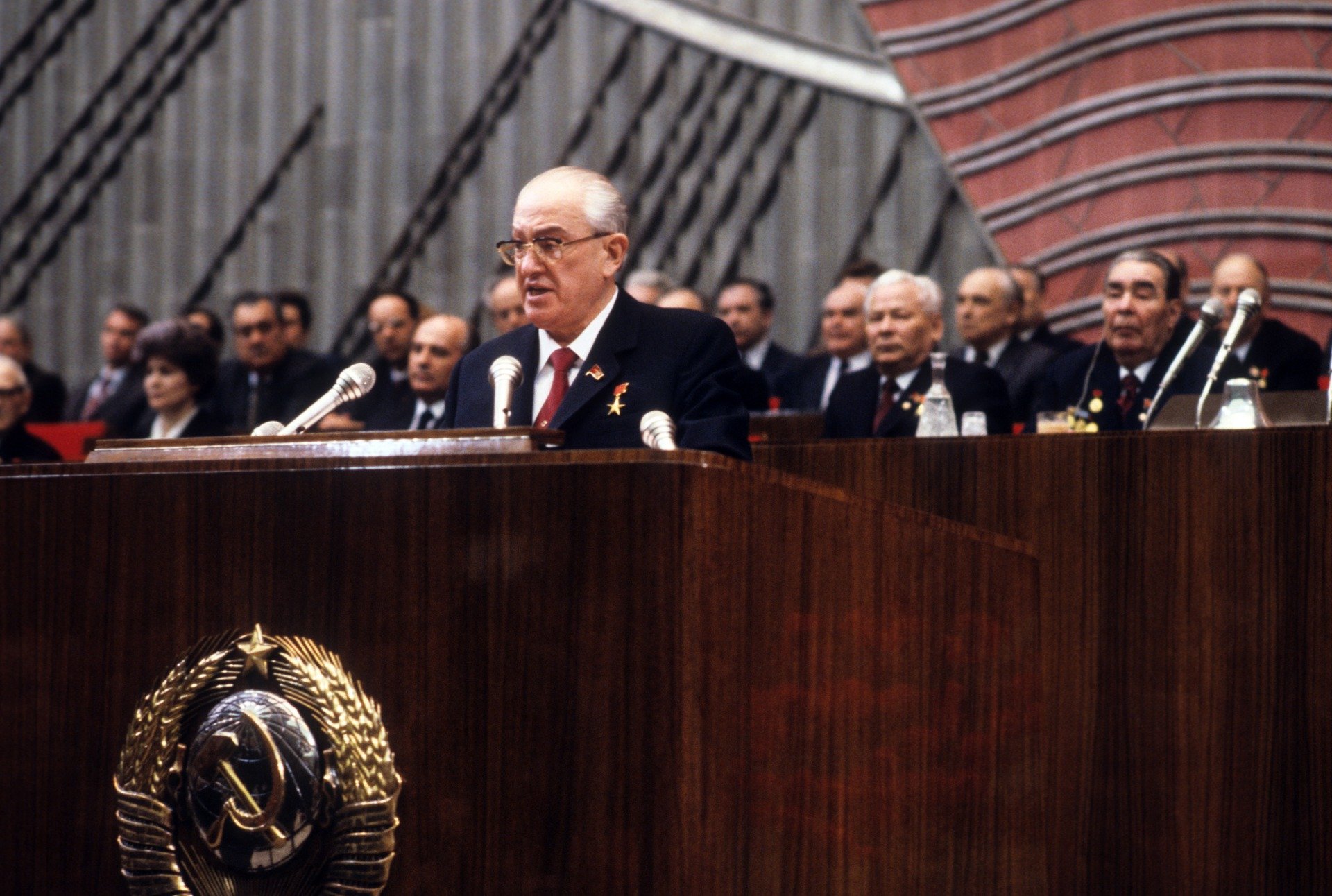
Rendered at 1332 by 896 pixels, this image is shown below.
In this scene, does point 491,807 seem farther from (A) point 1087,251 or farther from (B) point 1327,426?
(A) point 1087,251

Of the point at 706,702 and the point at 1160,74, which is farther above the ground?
the point at 1160,74

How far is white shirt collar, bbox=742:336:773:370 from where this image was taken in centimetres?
602

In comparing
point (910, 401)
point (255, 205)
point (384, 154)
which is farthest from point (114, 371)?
point (910, 401)

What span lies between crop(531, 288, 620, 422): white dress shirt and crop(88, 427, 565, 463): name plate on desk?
0.64 metres

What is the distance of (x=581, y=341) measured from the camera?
2521 mm

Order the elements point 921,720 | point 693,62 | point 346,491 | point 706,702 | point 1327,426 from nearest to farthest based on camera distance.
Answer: point 706,702 → point 346,491 → point 921,720 → point 1327,426 → point 693,62

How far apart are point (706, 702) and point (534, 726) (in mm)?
165

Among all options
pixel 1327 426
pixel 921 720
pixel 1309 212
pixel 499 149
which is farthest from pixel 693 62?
pixel 921 720

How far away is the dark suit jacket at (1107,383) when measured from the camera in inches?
164

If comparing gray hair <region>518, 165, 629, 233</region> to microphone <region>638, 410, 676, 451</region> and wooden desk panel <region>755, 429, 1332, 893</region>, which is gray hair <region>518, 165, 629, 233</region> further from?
wooden desk panel <region>755, 429, 1332, 893</region>

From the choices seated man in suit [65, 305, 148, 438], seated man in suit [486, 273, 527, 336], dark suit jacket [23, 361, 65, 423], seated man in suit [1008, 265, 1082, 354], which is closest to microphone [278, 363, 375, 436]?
seated man in suit [486, 273, 527, 336]

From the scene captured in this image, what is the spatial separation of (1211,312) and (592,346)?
63.7 inches

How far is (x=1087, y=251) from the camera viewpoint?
602 cm

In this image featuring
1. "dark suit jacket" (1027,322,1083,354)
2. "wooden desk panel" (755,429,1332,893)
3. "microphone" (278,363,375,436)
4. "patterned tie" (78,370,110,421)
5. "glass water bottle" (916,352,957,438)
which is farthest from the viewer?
"patterned tie" (78,370,110,421)
